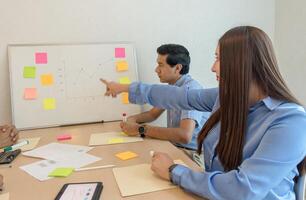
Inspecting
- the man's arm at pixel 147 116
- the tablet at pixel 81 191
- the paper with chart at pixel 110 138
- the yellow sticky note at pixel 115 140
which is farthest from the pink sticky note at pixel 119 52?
the tablet at pixel 81 191

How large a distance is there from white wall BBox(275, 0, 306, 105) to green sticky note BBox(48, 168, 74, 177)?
2107 millimetres

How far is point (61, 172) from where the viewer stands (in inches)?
49.4

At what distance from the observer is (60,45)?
2297 millimetres

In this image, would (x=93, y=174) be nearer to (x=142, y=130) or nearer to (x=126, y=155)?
(x=126, y=155)

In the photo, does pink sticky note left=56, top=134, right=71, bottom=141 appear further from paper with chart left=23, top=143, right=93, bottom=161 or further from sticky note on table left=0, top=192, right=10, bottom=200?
sticky note on table left=0, top=192, right=10, bottom=200

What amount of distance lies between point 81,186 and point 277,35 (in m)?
2.51

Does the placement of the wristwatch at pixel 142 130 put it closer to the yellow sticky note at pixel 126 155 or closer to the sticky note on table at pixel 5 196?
the yellow sticky note at pixel 126 155

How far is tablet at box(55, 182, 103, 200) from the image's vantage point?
3.31 feet

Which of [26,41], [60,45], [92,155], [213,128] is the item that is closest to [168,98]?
[213,128]

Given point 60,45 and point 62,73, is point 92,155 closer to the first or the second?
point 62,73

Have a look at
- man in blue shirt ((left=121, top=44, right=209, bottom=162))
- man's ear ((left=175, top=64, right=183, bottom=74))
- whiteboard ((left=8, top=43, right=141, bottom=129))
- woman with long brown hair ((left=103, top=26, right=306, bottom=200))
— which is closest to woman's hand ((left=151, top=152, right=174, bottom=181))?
woman with long brown hair ((left=103, top=26, right=306, bottom=200))

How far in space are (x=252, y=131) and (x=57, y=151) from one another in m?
1.06

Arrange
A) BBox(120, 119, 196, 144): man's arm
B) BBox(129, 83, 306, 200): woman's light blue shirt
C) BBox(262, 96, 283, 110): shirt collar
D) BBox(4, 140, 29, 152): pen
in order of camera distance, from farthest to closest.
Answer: BBox(120, 119, 196, 144): man's arm
BBox(4, 140, 29, 152): pen
BBox(262, 96, 283, 110): shirt collar
BBox(129, 83, 306, 200): woman's light blue shirt

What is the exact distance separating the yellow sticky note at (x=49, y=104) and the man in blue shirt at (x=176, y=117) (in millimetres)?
631
